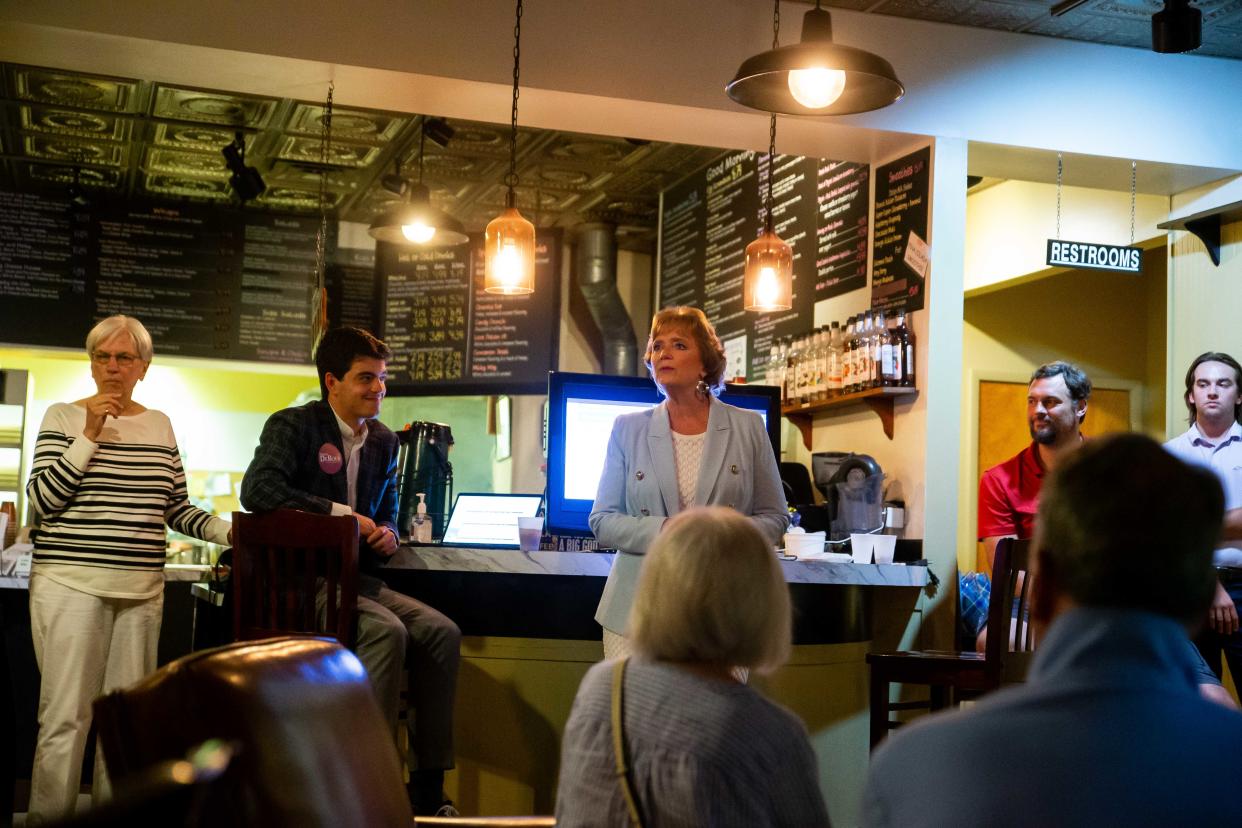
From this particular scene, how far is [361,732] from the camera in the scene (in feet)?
5.92

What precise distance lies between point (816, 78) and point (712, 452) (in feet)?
3.59

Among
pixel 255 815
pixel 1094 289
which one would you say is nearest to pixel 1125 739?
pixel 255 815

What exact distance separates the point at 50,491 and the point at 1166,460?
3564 mm

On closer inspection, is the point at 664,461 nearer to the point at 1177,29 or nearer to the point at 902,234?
the point at 902,234

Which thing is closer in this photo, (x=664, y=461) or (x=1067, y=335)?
(x=664, y=461)

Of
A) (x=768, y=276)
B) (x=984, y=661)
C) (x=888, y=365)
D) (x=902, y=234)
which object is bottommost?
(x=984, y=661)

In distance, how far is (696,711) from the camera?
161 cm

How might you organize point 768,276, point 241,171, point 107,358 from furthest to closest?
point 241,171, point 768,276, point 107,358

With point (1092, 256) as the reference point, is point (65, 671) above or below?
below

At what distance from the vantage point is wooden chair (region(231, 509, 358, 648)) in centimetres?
346

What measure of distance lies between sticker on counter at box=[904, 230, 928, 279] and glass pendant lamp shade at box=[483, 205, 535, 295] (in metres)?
1.62

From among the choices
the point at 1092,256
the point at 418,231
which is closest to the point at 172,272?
the point at 418,231

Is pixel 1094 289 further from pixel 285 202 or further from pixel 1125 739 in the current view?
pixel 1125 739

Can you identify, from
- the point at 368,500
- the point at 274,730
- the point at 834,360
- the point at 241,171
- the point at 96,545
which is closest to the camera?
the point at 274,730
